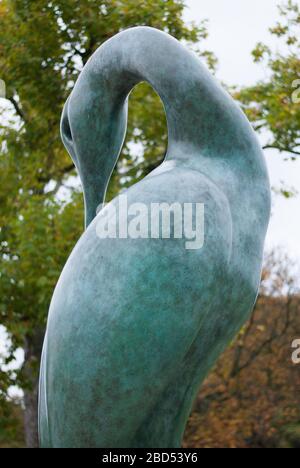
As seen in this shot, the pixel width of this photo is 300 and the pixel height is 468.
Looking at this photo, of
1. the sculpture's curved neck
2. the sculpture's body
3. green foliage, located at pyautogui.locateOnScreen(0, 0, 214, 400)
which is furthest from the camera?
green foliage, located at pyautogui.locateOnScreen(0, 0, 214, 400)

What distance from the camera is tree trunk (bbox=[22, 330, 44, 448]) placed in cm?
1108

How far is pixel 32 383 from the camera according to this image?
36.5 feet

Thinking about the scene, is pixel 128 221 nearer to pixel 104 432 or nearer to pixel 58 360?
pixel 58 360

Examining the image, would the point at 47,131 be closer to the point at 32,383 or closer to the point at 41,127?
the point at 41,127

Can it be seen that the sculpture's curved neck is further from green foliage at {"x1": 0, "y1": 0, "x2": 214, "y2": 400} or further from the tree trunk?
the tree trunk

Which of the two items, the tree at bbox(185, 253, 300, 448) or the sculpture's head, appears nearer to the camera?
the sculpture's head

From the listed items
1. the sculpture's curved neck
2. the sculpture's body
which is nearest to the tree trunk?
the sculpture's curved neck

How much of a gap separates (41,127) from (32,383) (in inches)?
142

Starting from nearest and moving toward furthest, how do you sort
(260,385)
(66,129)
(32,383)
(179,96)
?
(179,96) → (66,129) → (32,383) → (260,385)

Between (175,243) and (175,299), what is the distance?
25cm

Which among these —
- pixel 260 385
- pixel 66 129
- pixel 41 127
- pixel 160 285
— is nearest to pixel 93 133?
pixel 66 129

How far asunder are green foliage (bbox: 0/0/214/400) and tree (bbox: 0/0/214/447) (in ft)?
0.04

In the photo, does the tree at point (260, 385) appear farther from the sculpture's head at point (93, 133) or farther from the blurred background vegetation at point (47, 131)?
the sculpture's head at point (93, 133)

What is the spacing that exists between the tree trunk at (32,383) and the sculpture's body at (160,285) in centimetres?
738
